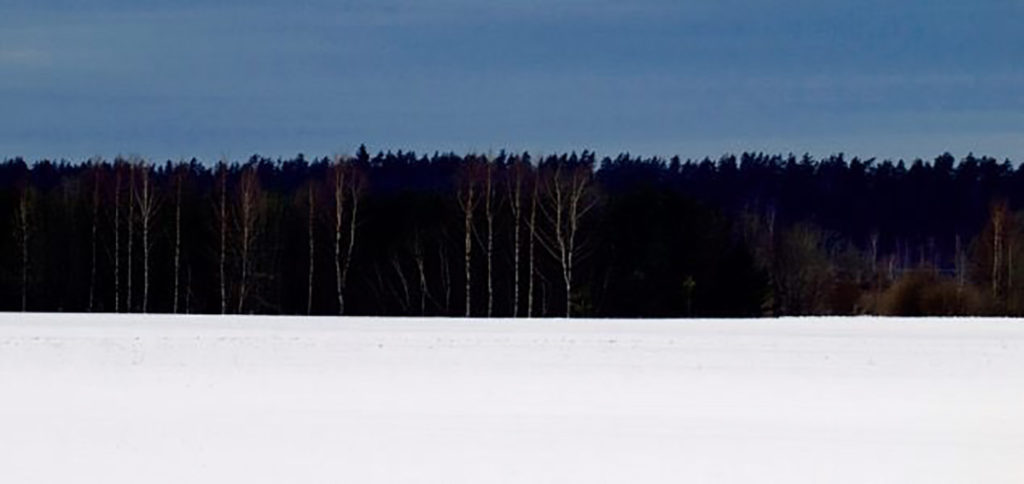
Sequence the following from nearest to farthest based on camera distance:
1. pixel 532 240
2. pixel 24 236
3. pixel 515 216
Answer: pixel 532 240, pixel 515 216, pixel 24 236

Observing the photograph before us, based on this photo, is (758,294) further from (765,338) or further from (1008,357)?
(1008,357)

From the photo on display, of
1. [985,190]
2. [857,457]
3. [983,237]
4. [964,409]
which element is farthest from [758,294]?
[985,190]

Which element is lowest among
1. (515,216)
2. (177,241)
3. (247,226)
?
(177,241)

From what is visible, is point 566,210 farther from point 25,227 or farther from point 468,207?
point 25,227

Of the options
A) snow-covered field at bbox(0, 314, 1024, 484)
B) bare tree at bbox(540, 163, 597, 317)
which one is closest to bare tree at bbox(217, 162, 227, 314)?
bare tree at bbox(540, 163, 597, 317)

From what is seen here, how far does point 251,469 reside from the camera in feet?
54.6

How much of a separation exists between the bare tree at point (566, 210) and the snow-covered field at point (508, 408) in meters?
19.4

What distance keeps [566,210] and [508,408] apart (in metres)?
41.4

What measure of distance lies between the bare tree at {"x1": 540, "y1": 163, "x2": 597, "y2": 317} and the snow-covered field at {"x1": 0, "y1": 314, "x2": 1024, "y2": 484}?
19445 mm

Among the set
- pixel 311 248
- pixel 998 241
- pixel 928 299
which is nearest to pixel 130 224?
pixel 311 248

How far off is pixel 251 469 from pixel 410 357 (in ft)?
56.7

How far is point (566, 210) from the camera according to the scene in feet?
211

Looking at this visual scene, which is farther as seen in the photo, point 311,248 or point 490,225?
point 311,248

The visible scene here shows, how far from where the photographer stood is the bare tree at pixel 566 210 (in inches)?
2411
